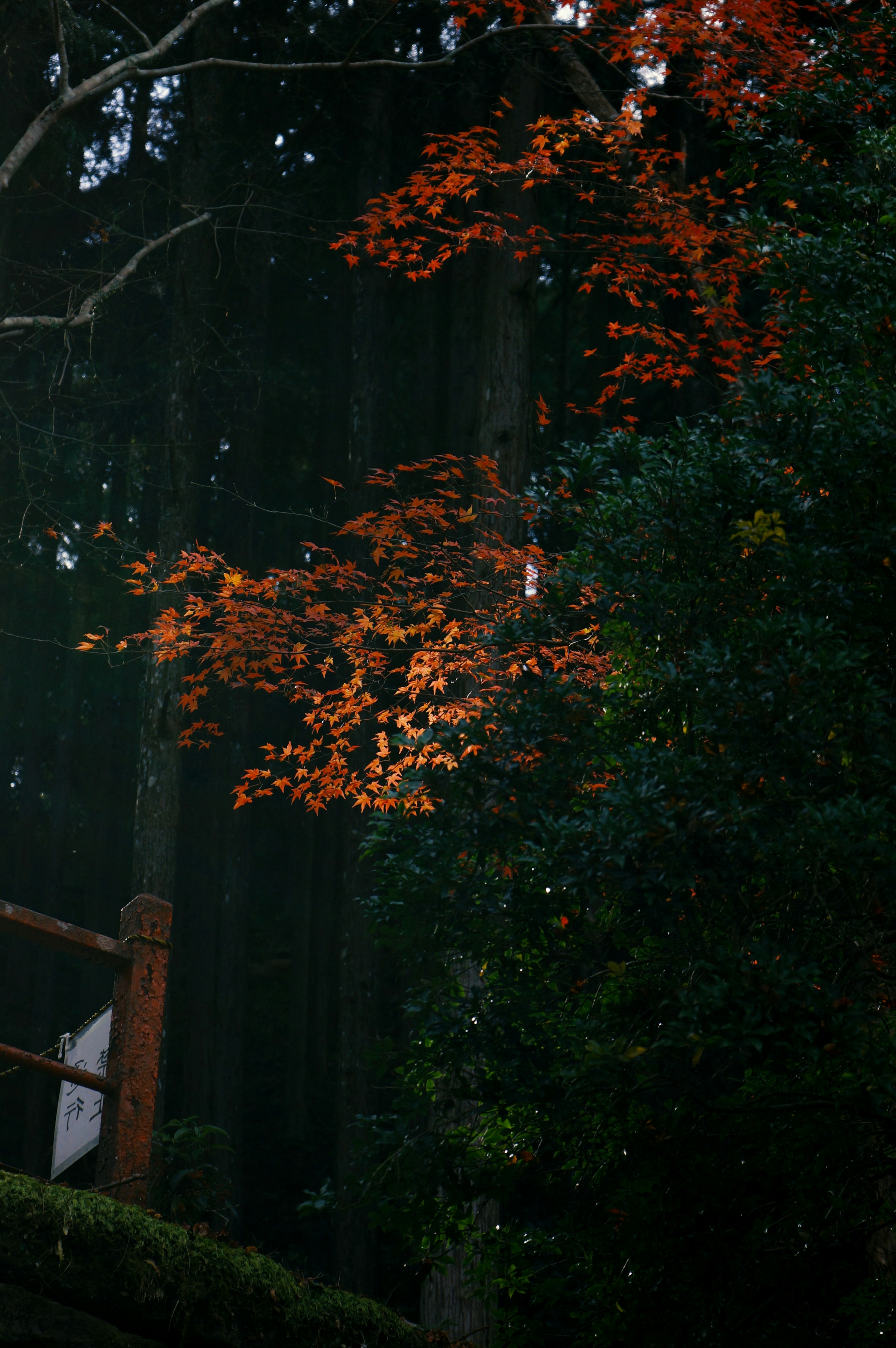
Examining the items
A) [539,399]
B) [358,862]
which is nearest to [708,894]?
[539,399]

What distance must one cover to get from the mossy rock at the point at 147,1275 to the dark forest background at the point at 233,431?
5.21 m

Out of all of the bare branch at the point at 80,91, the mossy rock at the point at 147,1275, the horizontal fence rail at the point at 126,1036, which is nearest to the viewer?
the mossy rock at the point at 147,1275

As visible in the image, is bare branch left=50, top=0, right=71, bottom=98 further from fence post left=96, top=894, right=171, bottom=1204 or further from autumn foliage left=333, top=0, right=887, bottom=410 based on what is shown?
fence post left=96, top=894, right=171, bottom=1204

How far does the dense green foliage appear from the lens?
12.5ft

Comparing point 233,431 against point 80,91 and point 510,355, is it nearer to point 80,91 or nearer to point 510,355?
point 510,355

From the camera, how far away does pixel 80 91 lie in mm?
7285

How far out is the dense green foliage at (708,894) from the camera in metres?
3.80

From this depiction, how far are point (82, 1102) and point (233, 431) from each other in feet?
43.8

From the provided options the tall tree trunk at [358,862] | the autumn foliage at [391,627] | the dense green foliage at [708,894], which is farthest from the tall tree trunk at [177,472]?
the dense green foliage at [708,894]

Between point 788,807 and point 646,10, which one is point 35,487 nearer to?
point 646,10

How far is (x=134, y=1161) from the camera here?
4.30 metres

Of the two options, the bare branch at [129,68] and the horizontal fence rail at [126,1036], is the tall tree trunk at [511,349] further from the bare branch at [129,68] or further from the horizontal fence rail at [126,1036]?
the horizontal fence rail at [126,1036]

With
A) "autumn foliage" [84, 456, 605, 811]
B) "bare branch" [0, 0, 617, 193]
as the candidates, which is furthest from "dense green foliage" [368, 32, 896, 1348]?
"bare branch" [0, 0, 617, 193]

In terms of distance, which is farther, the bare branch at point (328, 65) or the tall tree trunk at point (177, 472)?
the tall tree trunk at point (177, 472)
